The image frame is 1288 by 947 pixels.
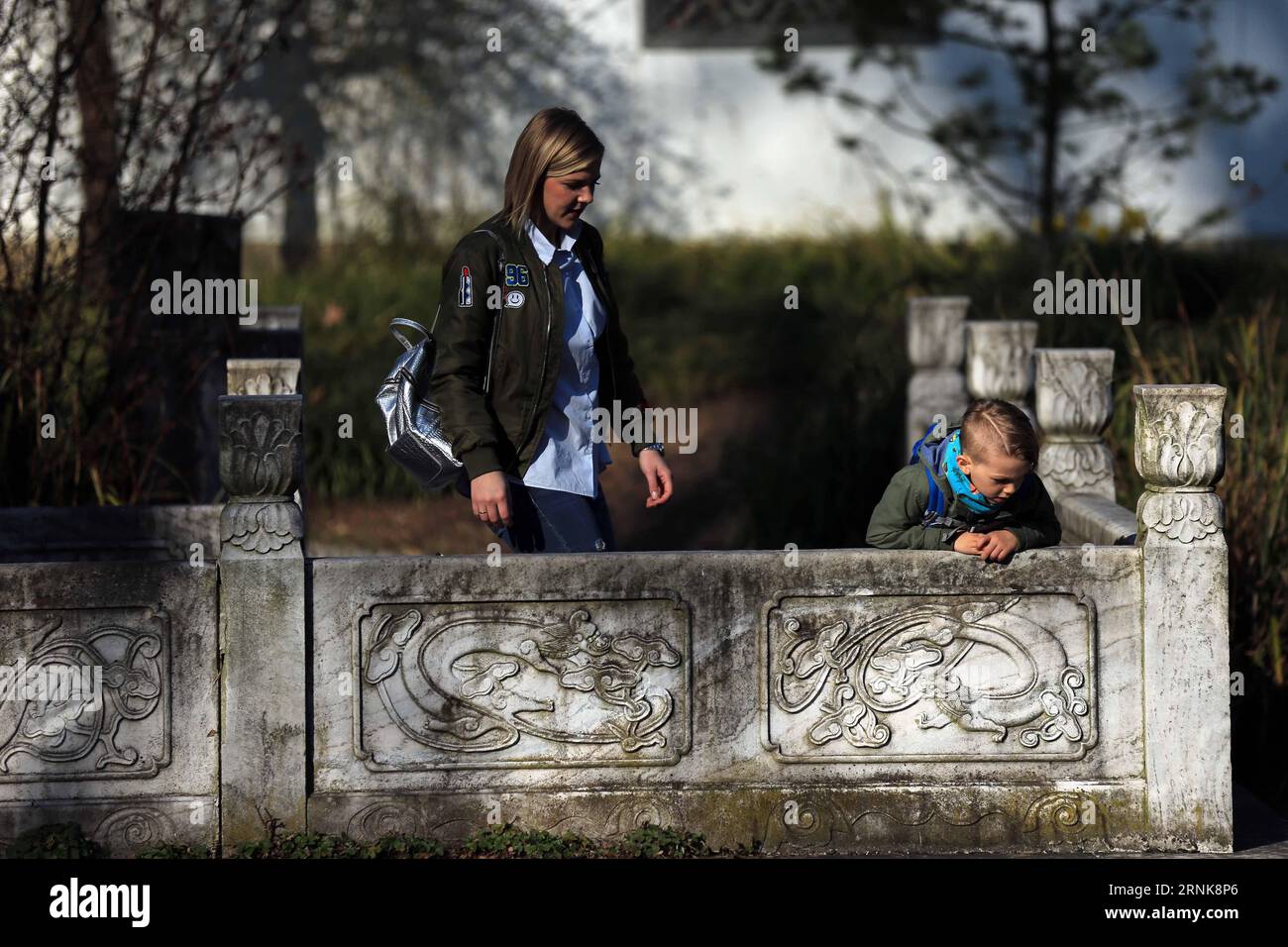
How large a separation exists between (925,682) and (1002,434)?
0.73 m

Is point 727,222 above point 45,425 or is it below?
above

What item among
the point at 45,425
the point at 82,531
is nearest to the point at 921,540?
the point at 82,531

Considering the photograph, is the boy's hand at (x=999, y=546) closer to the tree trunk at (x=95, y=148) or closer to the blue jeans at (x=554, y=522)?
the blue jeans at (x=554, y=522)

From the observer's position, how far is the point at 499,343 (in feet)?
16.2

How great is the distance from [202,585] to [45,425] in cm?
267

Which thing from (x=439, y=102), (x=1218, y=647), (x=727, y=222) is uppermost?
(x=439, y=102)

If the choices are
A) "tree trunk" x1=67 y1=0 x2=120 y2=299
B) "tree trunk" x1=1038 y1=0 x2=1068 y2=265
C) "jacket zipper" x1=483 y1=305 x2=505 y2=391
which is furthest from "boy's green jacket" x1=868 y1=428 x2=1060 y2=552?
"tree trunk" x1=1038 y1=0 x2=1068 y2=265

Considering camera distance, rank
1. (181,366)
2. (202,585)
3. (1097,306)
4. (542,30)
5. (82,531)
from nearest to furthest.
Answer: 1. (202,585)
2. (82,531)
3. (181,366)
4. (1097,306)
5. (542,30)

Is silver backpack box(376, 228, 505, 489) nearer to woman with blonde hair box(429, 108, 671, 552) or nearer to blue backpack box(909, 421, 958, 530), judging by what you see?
woman with blonde hair box(429, 108, 671, 552)

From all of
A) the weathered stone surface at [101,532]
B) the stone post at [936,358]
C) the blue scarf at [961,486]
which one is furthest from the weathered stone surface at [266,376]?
the stone post at [936,358]

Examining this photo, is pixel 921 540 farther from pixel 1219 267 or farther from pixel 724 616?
pixel 1219 267

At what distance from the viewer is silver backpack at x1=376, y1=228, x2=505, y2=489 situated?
491 cm

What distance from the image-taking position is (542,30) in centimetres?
1526

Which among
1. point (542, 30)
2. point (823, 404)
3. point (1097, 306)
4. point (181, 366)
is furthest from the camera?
point (542, 30)
